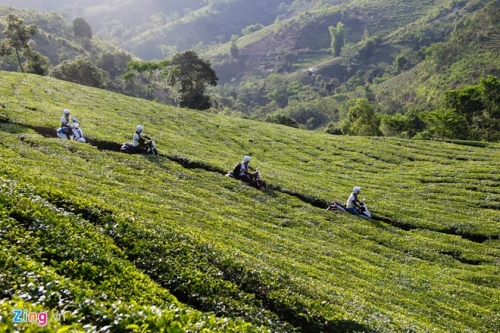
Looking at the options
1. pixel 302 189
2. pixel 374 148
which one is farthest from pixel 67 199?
pixel 374 148

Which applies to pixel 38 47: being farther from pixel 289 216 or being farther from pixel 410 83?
pixel 289 216

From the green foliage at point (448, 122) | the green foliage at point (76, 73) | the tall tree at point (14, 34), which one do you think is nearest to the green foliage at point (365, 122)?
the green foliage at point (448, 122)

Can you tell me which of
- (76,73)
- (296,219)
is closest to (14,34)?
(76,73)

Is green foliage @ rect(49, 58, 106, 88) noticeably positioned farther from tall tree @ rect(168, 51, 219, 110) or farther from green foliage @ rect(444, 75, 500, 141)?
green foliage @ rect(444, 75, 500, 141)

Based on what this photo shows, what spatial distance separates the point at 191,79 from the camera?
86.3 meters

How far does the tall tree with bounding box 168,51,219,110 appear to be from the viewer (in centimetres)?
8600

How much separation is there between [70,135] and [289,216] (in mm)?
17590

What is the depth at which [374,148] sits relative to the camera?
53.2 m

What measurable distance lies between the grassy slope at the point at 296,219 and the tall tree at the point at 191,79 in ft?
123

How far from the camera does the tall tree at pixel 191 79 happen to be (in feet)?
282

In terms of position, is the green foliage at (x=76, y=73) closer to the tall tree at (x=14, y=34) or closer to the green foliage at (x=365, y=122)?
the tall tree at (x=14, y=34)

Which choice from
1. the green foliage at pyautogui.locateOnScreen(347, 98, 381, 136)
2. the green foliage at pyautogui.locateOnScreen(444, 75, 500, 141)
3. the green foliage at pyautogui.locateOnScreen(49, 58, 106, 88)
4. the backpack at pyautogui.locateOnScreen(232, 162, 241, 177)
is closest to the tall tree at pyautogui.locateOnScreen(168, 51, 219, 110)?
the green foliage at pyautogui.locateOnScreen(49, 58, 106, 88)

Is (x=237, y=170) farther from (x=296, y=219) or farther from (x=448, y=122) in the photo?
(x=448, y=122)

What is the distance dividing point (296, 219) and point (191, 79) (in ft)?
223
